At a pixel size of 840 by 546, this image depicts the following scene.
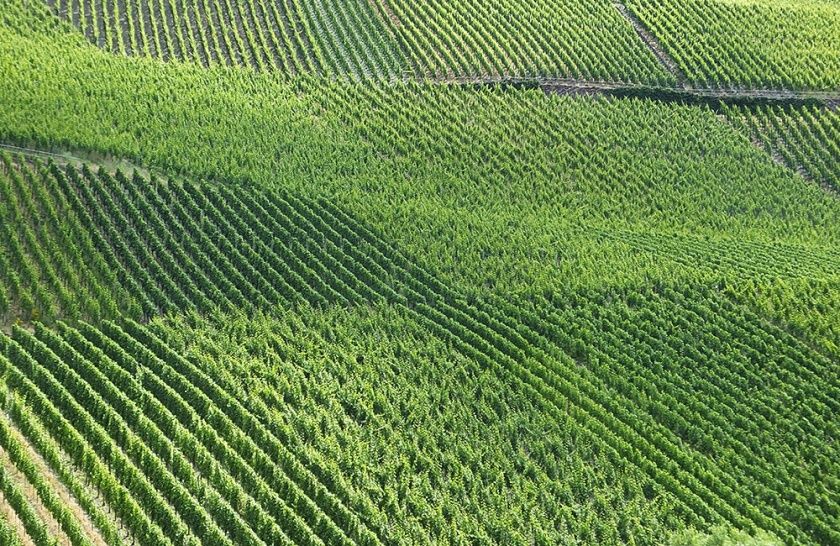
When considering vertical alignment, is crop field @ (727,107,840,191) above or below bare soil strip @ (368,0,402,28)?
below

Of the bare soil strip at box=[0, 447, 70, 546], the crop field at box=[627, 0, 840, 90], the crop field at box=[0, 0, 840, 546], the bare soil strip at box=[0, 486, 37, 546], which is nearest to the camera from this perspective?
the bare soil strip at box=[0, 486, 37, 546]

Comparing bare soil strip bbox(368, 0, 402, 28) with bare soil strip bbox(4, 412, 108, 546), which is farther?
bare soil strip bbox(368, 0, 402, 28)

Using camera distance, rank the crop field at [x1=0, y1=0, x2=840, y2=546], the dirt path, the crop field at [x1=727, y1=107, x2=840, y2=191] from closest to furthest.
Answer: the crop field at [x1=0, y1=0, x2=840, y2=546] → the dirt path → the crop field at [x1=727, y1=107, x2=840, y2=191]

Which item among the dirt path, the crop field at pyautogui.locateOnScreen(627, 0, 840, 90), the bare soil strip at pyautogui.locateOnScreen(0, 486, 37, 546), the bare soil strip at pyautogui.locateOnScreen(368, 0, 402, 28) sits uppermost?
the bare soil strip at pyautogui.locateOnScreen(368, 0, 402, 28)

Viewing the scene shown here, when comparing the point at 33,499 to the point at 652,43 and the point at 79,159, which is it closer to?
the point at 79,159

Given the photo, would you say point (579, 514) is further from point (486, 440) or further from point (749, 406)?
point (749, 406)

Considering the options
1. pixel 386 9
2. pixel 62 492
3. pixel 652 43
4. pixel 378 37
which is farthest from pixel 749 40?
pixel 62 492

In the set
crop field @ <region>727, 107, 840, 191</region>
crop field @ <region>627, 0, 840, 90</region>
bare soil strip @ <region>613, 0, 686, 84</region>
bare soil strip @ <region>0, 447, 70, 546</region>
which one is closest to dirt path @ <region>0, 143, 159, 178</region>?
bare soil strip @ <region>0, 447, 70, 546</region>

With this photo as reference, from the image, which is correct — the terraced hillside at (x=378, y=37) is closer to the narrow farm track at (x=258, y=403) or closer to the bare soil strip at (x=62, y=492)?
the narrow farm track at (x=258, y=403)

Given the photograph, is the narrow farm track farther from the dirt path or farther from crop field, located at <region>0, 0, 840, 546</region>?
the dirt path
